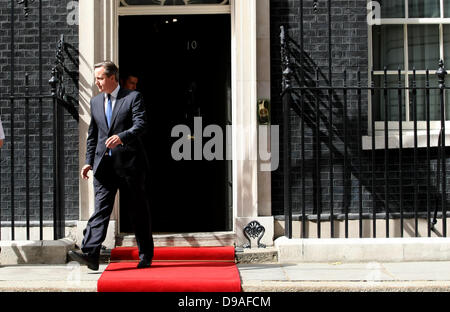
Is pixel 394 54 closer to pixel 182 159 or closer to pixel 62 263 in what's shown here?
pixel 182 159

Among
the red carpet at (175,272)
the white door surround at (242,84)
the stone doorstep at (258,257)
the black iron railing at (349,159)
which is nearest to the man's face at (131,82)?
the white door surround at (242,84)

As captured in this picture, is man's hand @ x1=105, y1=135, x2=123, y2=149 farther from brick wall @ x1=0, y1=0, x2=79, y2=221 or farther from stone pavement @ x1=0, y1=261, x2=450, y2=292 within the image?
brick wall @ x1=0, y1=0, x2=79, y2=221

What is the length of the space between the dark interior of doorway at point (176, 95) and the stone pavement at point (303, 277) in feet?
5.81

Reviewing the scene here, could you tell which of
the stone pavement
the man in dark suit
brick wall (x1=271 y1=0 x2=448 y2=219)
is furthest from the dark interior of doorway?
the man in dark suit

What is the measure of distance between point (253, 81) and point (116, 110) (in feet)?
5.79

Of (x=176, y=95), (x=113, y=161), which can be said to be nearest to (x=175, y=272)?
(x=113, y=161)

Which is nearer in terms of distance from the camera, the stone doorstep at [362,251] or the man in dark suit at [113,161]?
the man in dark suit at [113,161]

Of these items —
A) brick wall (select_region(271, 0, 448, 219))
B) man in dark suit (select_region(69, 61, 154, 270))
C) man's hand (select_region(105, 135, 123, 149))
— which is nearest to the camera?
man's hand (select_region(105, 135, 123, 149))

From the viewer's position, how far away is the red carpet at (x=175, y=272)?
19.1 ft

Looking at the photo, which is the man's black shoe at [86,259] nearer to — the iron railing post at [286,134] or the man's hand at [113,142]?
the man's hand at [113,142]

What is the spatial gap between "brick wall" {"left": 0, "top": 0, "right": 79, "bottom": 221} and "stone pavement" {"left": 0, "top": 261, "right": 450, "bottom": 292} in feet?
3.14

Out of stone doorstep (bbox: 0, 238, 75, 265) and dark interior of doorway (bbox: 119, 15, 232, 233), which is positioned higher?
dark interior of doorway (bbox: 119, 15, 232, 233)

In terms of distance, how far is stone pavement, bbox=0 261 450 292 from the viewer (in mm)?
5785

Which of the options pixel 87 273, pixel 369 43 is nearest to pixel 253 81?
pixel 369 43
